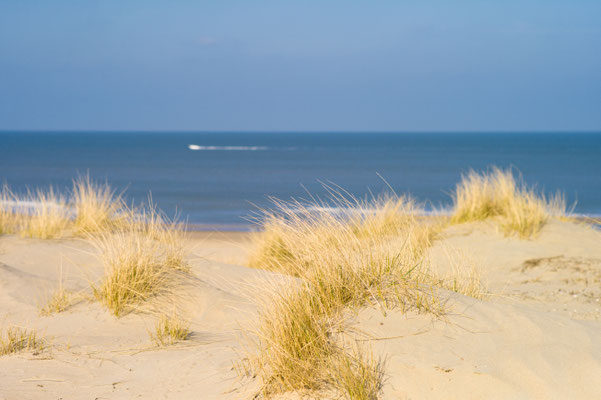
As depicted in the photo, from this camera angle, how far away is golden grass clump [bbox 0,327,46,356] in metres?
4.10

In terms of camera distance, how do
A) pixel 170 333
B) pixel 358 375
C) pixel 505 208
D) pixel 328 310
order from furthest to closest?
pixel 505 208 → pixel 170 333 → pixel 328 310 → pixel 358 375

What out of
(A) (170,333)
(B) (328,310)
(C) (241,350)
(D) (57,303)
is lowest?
(D) (57,303)

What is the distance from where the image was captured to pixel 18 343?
13.7 feet

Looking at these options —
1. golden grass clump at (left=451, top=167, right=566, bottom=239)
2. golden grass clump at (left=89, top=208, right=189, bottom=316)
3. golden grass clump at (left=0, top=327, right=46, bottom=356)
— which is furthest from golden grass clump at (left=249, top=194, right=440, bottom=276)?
golden grass clump at (left=0, top=327, right=46, bottom=356)

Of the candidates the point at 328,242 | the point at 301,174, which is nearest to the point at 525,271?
the point at 328,242

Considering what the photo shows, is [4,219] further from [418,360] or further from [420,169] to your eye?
[420,169]

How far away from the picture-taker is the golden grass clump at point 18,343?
4098mm

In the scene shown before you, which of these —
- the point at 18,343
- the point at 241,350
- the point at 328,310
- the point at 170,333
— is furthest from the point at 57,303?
the point at 328,310

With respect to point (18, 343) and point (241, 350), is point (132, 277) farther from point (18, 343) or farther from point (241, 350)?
point (241, 350)

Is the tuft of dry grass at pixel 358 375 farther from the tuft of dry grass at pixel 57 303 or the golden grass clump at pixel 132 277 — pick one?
the tuft of dry grass at pixel 57 303

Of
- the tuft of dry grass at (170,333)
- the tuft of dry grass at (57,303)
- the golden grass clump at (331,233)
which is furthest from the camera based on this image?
the tuft of dry grass at (57,303)

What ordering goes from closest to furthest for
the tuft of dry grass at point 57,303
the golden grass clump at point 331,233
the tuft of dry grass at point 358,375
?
the tuft of dry grass at point 358,375, the golden grass clump at point 331,233, the tuft of dry grass at point 57,303

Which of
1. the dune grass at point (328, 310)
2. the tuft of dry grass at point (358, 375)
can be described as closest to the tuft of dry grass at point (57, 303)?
the dune grass at point (328, 310)

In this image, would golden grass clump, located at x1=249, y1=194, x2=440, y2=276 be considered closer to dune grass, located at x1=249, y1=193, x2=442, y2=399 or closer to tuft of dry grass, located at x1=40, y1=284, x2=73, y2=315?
dune grass, located at x1=249, y1=193, x2=442, y2=399
